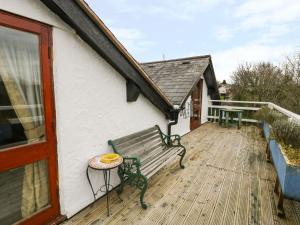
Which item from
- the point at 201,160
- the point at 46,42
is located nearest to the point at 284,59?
the point at 201,160

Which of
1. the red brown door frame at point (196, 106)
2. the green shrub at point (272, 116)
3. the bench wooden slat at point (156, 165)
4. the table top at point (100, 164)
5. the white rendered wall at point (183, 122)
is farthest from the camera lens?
the red brown door frame at point (196, 106)

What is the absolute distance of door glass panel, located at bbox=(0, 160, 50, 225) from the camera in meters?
1.93

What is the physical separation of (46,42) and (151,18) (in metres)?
8.58

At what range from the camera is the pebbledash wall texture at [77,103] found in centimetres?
222

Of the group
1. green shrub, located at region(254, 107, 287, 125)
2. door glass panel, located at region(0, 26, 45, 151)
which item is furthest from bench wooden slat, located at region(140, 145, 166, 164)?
green shrub, located at region(254, 107, 287, 125)

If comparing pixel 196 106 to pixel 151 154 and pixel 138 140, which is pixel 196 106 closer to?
pixel 151 154

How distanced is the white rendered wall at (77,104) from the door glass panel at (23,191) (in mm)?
211

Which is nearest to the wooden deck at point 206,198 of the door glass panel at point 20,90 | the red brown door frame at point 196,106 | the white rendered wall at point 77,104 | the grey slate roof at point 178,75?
the white rendered wall at point 77,104

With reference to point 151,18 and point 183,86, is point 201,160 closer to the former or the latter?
point 183,86

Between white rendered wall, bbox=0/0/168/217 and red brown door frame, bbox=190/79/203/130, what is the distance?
18.1ft

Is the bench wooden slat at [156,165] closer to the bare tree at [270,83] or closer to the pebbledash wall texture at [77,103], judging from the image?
the pebbledash wall texture at [77,103]

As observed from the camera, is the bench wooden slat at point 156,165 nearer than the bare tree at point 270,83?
Yes

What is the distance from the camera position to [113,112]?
3201 millimetres

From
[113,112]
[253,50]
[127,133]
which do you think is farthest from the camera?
[253,50]
